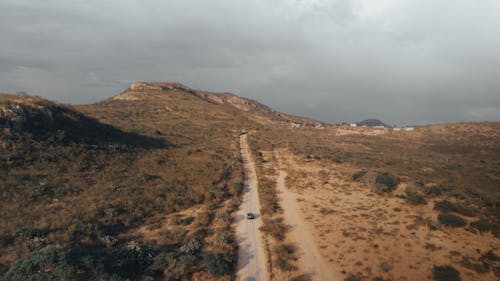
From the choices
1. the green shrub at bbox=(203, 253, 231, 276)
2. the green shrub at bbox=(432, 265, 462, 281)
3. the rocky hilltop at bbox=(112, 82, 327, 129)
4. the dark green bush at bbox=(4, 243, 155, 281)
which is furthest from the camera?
the rocky hilltop at bbox=(112, 82, 327, 129)

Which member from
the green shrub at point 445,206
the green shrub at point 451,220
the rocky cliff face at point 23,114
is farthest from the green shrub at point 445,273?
the rocky cliff face at point 23,114

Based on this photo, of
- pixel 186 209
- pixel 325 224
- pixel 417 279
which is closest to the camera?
pixel 417 279

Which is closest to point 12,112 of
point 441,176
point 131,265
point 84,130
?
point 84,130

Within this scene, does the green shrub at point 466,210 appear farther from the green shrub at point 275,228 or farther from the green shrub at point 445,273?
the green shrub at point 275,228

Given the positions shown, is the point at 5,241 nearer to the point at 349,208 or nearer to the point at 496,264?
the point at 349,208

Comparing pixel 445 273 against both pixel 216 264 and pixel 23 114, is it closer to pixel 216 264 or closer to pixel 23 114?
pixel 216 264

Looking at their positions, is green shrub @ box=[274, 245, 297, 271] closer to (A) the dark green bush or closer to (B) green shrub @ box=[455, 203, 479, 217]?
(A) the dark green bush

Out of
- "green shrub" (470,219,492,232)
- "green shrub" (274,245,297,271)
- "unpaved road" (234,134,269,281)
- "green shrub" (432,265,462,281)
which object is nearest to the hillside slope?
"unpaved road" (234,134,269,281)
